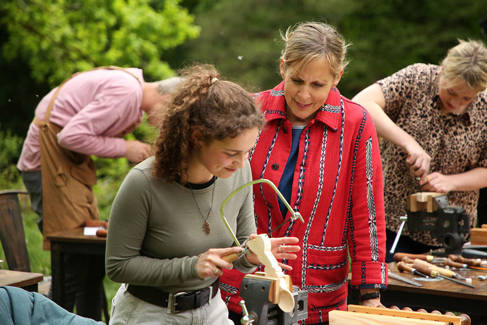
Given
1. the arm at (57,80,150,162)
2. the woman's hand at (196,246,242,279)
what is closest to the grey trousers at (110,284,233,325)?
the woman's hand at (196,246,242,279)

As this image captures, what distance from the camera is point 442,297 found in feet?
8.25

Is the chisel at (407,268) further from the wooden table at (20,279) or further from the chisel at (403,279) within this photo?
the wooden table at (20,279)

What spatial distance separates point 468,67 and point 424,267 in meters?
0.96

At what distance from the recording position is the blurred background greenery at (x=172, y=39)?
29.9 ft

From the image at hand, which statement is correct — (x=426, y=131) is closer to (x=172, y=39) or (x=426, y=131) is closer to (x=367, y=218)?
(x=367, y=218)

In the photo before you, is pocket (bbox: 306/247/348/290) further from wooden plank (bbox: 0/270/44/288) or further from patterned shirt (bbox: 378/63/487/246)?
wooden plank (bbox: 0/270/44/288)

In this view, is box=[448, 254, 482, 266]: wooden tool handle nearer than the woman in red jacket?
No

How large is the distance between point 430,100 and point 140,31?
709 cm

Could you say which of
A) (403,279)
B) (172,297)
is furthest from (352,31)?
(172,297)

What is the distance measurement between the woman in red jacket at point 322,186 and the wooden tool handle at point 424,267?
0.49m

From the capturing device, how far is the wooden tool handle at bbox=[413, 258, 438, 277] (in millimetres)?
2684

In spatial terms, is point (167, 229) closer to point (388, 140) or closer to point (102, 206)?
point (388, 140)

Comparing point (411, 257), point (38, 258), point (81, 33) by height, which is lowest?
point (38, 258)

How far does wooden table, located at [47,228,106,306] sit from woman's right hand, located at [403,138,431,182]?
171cm
